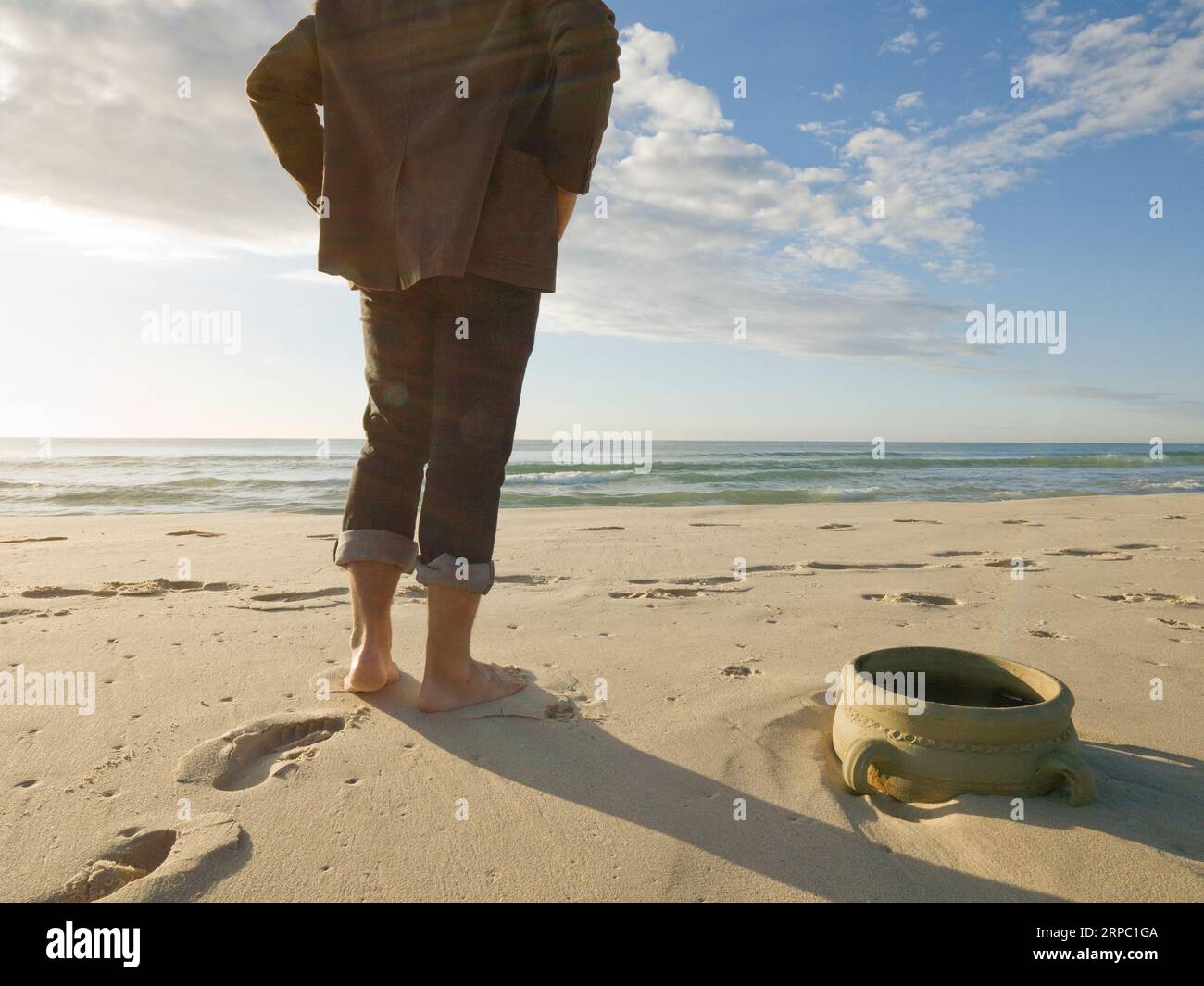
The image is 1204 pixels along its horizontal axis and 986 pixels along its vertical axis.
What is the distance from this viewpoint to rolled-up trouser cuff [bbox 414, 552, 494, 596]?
1822 mm

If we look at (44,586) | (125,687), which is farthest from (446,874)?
(44,586)

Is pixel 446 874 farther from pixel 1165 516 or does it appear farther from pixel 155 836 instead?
pixel 1165 516

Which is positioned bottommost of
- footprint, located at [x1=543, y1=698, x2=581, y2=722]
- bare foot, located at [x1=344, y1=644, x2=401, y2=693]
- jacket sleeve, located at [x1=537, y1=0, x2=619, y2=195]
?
footprint, located at [x1=543, y1=698, x2=581, y2=722]

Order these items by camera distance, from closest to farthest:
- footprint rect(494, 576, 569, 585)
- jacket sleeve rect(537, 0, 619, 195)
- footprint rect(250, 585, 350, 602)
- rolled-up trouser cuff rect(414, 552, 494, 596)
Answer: jacket sleeve rect(537, 0, 619, 195) → rolled-up trouser cuff rect(414, 552, 494, 596) → footprint rect(250, 585, 350, 602) → footprint rect(494, 576, 569, 585)

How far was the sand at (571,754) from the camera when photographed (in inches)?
50.4

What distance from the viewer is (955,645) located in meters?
2.68

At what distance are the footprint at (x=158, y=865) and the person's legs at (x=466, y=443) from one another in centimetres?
63

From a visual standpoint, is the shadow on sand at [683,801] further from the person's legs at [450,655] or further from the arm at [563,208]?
the arm at [563,208]

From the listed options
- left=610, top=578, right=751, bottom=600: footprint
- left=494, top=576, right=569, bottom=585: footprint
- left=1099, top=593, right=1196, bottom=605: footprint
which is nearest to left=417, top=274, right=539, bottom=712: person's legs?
left=610, top=578, right=751, bottom=600: footprint

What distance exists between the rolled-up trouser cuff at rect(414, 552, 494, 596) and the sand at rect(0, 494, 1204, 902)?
37cm

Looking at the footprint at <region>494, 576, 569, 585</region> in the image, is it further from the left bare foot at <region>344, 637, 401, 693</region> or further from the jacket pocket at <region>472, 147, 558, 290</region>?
the jacket pocket at <region>472, 147, 558, 290</region>

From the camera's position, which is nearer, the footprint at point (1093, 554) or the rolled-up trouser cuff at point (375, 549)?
the rolled-up trouser cuff at point (375, 549)

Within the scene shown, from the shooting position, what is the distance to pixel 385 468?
6.63 ft

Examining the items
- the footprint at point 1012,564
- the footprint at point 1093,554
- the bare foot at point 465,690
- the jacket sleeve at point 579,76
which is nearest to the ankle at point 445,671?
the bare foot at point 465,690
